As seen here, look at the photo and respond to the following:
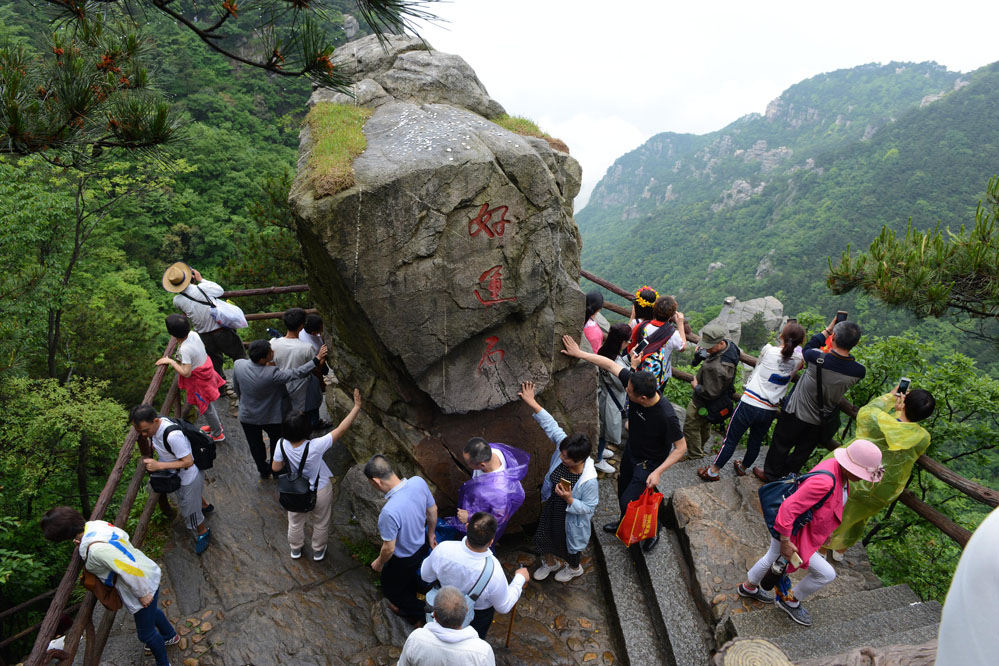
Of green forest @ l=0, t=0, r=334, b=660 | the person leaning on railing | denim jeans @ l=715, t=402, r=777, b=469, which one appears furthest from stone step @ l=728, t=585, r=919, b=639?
green forest @ l=0, t=0, r=334, b=660

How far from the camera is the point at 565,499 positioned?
13.3 feet

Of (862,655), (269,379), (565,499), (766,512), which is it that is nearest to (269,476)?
(269,379)

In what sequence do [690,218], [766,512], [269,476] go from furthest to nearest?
[690,218] → [269,476] → [766,512]

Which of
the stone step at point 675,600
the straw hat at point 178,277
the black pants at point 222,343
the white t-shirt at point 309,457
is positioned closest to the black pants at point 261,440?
the white t-shirt at point 309,457

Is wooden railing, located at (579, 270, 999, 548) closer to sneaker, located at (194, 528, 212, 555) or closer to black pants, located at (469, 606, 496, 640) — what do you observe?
black pants, located at (469, 606, 496, 640)

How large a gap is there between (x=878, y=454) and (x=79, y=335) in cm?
1650

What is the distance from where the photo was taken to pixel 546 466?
16.7 feet

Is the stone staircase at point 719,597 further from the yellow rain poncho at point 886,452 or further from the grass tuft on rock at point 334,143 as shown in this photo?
the grass tuft on rock at point 334,143

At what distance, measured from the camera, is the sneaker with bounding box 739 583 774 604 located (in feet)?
12.6

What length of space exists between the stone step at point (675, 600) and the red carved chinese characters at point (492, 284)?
2564mm

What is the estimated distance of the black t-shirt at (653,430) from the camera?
3969 millimetres

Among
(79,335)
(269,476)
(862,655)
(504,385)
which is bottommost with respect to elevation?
(79,335)

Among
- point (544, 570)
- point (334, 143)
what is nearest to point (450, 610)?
point (544, 570)

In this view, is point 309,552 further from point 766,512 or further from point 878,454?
point 878,454
